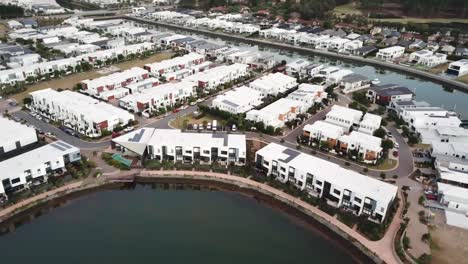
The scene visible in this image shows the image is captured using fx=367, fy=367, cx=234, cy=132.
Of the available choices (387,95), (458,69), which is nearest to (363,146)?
(387,95)

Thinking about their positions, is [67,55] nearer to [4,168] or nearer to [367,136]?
[4,168]

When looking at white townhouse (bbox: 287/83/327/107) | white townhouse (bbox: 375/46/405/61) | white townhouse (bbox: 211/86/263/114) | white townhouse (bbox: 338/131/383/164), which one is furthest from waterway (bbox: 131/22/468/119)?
white townhouse (bbox: 211/86/263/114)

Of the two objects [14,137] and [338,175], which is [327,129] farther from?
[14,137]

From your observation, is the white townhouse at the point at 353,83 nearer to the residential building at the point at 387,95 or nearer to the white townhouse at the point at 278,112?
the residential building at the point at 387,95

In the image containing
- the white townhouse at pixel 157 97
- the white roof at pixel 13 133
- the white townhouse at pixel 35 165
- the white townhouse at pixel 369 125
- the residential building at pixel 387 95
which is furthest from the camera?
the residential building at pixel 387 95

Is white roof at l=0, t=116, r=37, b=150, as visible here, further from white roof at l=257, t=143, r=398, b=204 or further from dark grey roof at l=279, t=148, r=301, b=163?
dark grey roof at l=279, t=148, r=301, b=163

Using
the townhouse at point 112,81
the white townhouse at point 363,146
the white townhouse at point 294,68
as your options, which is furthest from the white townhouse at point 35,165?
the white townhouse at point 294,68
